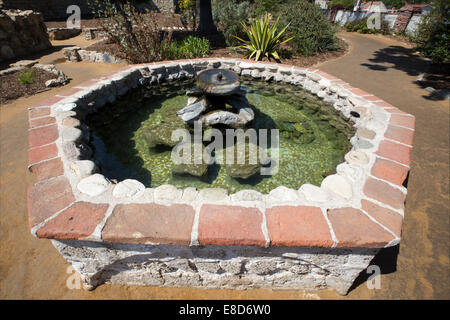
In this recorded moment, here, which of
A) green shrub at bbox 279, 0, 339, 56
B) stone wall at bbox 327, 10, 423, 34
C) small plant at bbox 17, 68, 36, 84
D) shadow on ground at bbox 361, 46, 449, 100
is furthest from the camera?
stone wall at bbox 327, 10, 423, 34

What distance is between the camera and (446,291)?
6.30 feet

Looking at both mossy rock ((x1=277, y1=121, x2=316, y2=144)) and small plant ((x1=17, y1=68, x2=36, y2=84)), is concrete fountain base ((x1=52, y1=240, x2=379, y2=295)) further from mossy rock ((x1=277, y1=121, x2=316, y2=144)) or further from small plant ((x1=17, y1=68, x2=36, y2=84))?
small plant ((x1=17, y1=68, x2=36, y2=84))

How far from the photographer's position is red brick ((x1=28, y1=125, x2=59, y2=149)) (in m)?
2.29

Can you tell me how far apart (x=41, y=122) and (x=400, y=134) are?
4.61m

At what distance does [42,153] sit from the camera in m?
2.14

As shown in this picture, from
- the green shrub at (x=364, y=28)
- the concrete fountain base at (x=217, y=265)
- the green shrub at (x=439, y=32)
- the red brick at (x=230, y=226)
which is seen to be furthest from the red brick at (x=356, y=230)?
the green shrub at (x=364, y=28)

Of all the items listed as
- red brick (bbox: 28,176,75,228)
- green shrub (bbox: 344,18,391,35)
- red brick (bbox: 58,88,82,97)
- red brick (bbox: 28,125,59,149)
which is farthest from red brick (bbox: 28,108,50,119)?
green shrub (bbox: 344,18,391,35)

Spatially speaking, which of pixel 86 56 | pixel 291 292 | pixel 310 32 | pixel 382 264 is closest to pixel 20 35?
pixel 86 56

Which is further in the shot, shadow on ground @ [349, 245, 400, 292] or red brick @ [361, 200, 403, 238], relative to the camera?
shadow on ground @ [349, 245, 400, 292]

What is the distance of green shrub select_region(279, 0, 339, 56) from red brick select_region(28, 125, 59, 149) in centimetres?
867

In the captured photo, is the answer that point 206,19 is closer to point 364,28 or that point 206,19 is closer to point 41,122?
point 41,122

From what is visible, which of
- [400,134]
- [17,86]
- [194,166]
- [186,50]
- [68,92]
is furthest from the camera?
[186,50]

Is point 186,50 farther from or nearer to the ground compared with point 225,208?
farther from the ground
